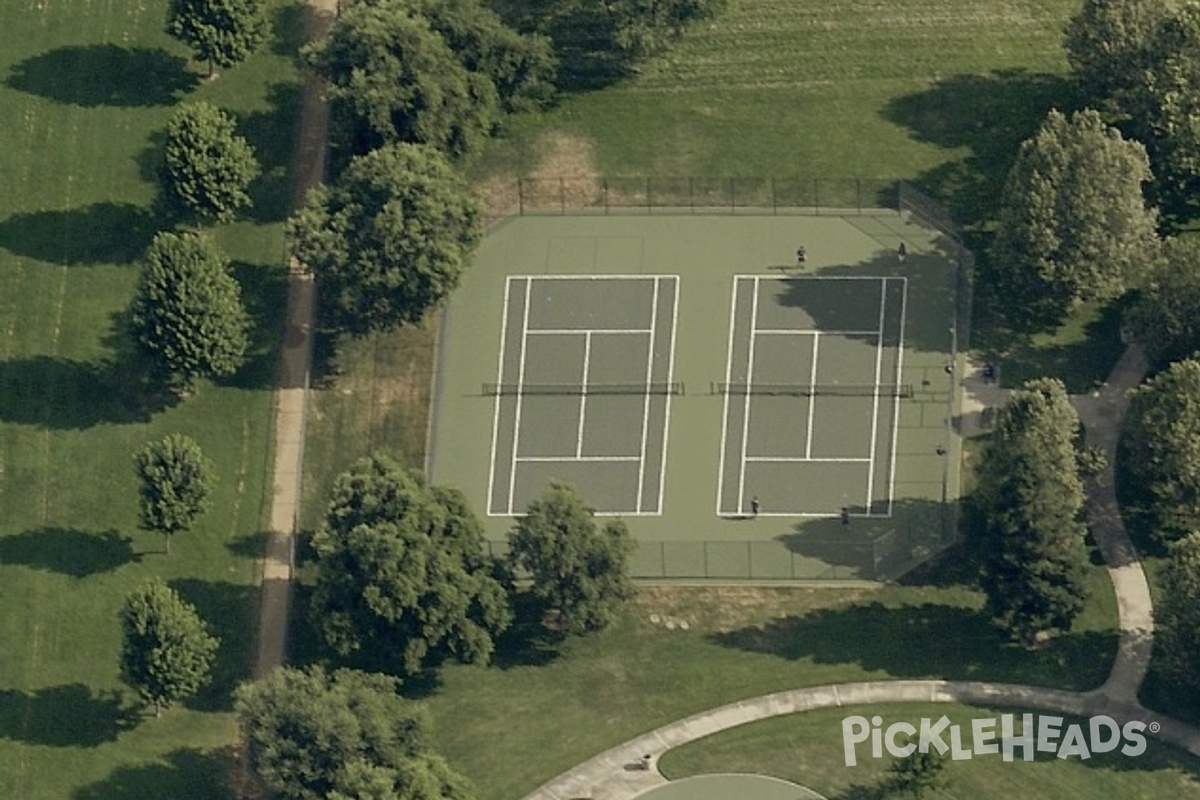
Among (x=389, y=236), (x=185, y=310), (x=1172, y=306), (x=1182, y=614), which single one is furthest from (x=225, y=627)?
(x=1172, y=306)

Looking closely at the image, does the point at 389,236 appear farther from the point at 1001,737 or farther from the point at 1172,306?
the point at 1172,306

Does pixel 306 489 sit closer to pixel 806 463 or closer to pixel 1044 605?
pixel 806 463

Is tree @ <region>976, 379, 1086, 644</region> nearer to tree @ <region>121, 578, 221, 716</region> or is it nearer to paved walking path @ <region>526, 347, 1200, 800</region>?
paved walking path @ <region>526, 347, 1200, 800</region>

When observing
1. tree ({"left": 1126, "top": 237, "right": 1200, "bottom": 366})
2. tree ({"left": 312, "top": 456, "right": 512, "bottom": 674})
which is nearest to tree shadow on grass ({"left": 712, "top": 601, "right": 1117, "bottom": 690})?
tree ({"left": 312, "top": 456, "right": 512, "bottom": 674})

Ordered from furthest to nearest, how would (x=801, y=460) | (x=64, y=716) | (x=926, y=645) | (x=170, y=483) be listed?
(x=801, y=460), (x=926, y=645), (x=64, y=716), (x=170, y=483)

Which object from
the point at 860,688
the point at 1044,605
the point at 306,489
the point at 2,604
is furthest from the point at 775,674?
the point at 2,604

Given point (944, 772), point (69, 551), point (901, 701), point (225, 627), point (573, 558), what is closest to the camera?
point (944, 772)

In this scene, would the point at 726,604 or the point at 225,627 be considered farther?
the point at 225,627
